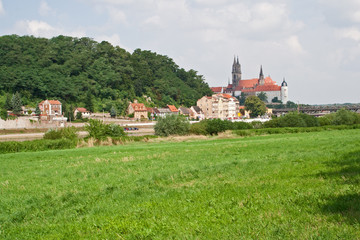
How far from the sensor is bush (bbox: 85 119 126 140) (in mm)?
50875

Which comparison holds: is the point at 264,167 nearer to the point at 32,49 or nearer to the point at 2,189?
the point at 2,189

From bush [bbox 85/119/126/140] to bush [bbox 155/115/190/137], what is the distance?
6.81 meters

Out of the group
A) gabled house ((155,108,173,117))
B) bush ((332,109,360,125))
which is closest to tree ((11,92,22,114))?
gabled house ((155,108,173,117))

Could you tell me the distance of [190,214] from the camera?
27.3 feet

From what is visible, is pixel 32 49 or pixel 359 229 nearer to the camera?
pixel 359 229

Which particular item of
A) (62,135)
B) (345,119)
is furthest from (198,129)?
(345,119)

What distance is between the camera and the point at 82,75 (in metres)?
140

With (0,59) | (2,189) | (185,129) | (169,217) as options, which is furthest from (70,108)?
(169,217)

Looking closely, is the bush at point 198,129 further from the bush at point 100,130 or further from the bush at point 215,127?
the bush at point 100,130

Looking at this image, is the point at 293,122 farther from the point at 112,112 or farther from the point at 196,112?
the point at 196,112

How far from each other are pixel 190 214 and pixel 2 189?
28.0 feet

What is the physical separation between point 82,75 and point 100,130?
3714 inches

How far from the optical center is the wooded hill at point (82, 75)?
12050cm

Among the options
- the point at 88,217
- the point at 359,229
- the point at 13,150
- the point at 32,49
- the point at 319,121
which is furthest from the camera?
the point at 32,49
